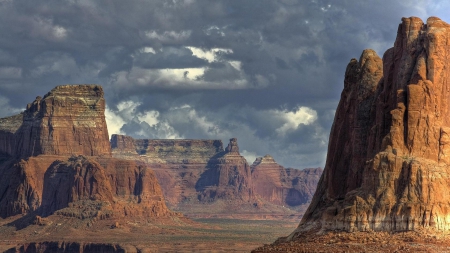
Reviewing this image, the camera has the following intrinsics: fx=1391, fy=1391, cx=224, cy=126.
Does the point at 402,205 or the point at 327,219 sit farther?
the point at 327,219

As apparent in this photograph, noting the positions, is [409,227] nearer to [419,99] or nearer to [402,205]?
[402,205]

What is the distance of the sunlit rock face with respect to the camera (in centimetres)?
11712

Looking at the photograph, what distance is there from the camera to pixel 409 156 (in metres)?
120

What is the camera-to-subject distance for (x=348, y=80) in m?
139

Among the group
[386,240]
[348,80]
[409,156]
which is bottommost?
[386,240]

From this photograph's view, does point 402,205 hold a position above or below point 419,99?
below

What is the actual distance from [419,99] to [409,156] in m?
5.06

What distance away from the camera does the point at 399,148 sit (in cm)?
12062

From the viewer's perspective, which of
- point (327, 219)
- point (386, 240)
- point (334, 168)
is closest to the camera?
point (386, 240)

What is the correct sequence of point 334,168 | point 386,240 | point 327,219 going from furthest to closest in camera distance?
point 334,168
point 327,219
point 386,240

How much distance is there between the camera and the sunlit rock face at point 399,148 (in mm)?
117125

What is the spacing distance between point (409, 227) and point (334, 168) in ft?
69.0

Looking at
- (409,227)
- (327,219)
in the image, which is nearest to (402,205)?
(409,227)

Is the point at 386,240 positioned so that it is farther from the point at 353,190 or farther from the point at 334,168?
the point at 334,168
